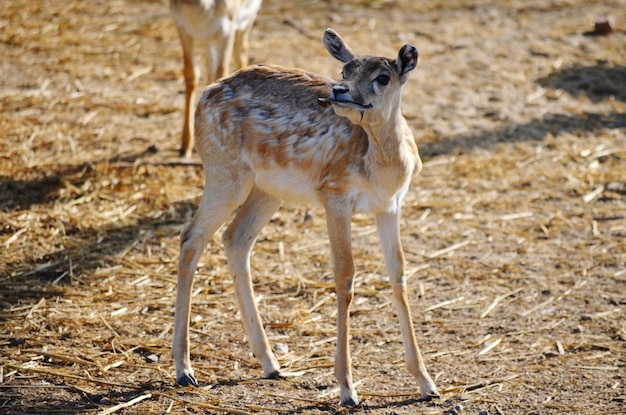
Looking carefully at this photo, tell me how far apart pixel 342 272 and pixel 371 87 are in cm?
121

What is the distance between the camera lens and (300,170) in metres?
6.12

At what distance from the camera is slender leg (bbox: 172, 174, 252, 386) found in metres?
6.20

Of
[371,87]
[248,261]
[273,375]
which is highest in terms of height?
[371,87]

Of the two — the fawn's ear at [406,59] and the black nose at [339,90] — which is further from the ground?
the fawn's ear at [406,59]

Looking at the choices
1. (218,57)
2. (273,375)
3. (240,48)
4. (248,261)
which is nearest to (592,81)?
(240,48)

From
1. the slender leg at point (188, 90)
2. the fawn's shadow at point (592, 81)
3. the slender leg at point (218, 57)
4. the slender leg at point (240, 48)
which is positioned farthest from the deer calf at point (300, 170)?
the fawn's shadow at point (592, 81)

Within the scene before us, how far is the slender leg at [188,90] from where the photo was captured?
33.0 feet

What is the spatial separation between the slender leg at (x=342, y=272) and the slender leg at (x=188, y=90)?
4.49m

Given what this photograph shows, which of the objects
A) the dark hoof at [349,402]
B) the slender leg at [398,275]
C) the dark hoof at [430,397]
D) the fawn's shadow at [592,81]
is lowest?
the dark hoof at [430,397]

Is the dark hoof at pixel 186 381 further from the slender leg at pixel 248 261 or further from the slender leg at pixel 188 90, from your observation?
the slender leg at pixel 188 90

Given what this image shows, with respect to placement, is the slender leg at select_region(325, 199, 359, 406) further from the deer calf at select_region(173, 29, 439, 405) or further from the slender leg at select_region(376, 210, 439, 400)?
the slender leg at select_region(376, 210, 439, 400)

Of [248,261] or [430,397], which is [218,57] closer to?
[248,261]

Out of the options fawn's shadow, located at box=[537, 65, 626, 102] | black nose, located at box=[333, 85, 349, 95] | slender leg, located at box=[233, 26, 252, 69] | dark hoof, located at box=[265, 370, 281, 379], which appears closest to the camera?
black nose, located at box=[333, 85, 349, 95]

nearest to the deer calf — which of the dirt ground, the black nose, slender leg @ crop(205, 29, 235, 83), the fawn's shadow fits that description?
the black nose
